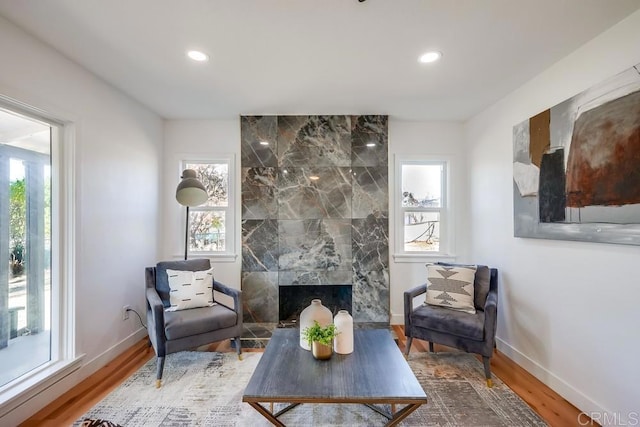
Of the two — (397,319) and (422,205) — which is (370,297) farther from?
(422,205)

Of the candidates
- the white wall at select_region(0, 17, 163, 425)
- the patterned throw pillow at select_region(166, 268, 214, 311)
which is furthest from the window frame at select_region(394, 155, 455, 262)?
the white wall at select_region(0, 17, 163, 425)

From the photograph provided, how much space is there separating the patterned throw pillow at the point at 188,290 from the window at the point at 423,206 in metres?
2.33

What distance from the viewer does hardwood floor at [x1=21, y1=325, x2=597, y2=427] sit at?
189cm

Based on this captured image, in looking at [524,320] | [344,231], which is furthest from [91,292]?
[524,320]

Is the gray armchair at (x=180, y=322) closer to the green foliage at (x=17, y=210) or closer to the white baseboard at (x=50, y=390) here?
the white baseboard at (x=50, y=390)

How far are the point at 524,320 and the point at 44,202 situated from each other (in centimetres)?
409

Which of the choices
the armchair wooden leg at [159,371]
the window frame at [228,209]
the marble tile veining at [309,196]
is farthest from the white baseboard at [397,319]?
the armchair wooden leg at [159,371]

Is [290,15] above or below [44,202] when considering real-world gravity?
above

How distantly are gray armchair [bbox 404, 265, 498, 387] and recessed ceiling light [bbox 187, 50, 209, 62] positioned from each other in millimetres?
2622

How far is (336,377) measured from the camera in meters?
1.63

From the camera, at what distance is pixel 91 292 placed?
95.7 inches

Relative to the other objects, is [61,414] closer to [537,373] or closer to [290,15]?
[290,15]

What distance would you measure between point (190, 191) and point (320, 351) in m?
2.05

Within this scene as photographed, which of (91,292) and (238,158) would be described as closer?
(91,292)
